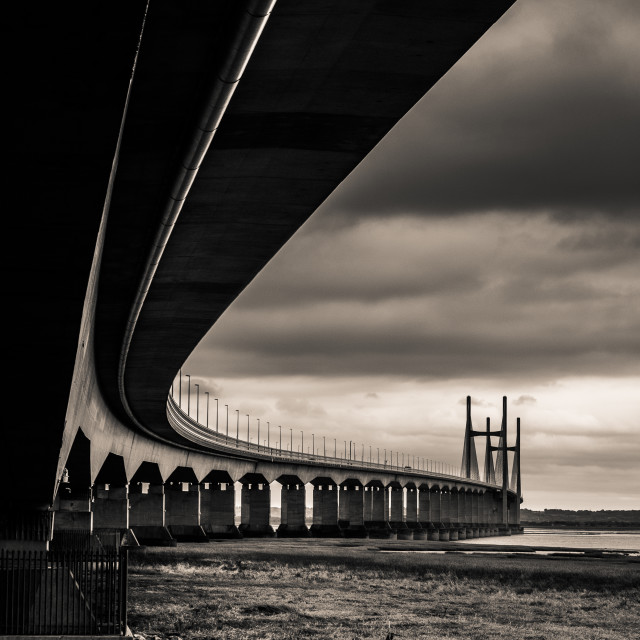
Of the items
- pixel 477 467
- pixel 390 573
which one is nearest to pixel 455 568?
pixel 390 573

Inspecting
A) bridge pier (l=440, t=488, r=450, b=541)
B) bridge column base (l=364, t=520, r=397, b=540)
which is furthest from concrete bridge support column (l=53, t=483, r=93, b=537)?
bridge pier (l=440, t=488, r=450, b=541)

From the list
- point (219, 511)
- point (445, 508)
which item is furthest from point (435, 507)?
point (219, 511)

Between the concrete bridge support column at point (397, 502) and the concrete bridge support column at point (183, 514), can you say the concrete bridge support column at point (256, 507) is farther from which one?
the concrete bridge support column at point (397, 502)

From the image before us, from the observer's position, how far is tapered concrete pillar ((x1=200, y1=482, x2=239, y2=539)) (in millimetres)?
109000

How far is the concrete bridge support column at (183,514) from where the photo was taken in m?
95.6

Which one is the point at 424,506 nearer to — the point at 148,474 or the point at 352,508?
the point at 352,508

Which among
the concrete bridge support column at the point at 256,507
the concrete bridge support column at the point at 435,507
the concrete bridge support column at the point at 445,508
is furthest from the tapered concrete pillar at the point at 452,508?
the concrete bridge support column at the point at 256,507

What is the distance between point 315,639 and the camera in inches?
969

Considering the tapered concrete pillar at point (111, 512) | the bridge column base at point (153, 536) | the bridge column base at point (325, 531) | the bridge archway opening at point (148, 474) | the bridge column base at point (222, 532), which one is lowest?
the bridge column base at point (325, 531)

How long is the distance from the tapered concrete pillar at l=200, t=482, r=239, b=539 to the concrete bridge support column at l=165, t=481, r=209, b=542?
1067 centimetres

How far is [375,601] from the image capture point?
116ft

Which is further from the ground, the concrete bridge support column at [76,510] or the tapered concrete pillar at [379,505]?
the concrete bridge support column at [76,510]

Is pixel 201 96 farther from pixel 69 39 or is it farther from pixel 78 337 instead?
pixel 78 337

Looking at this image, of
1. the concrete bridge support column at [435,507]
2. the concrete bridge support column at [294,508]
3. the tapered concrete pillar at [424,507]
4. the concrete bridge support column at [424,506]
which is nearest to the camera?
the concrete bridge support column at [294,508]
